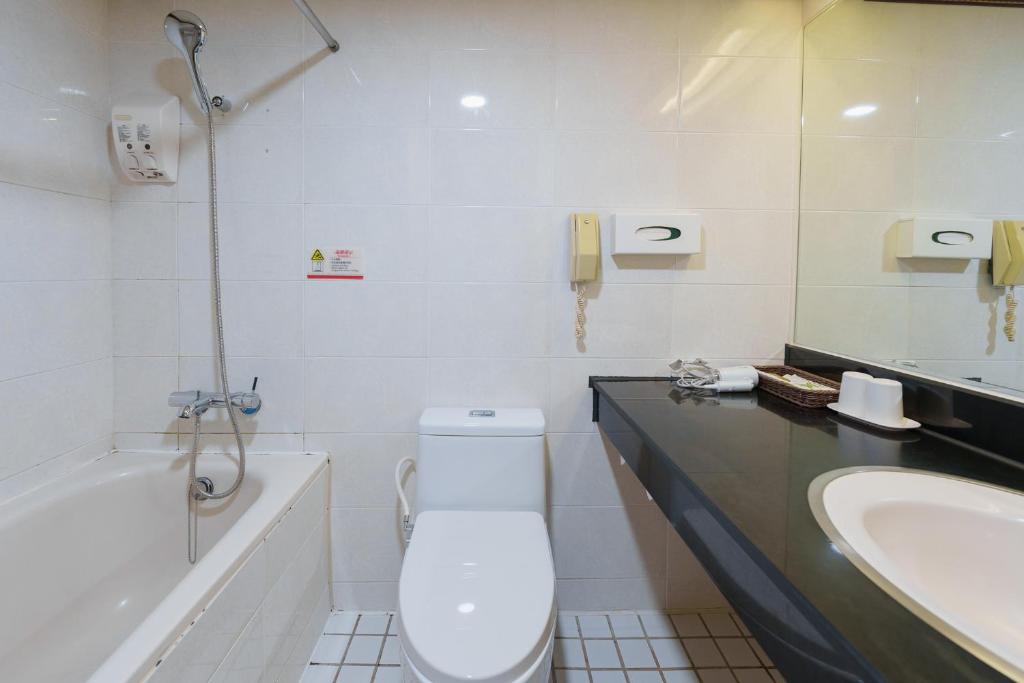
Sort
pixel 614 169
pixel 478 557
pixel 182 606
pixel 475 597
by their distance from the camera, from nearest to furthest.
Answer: pixel 182 606, pixel 475 597, pixel 478 557, pixel 614 169

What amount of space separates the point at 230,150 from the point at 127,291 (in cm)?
57

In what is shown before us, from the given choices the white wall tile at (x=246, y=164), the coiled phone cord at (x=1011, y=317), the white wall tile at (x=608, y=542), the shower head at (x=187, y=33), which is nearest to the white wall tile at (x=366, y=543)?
the white wall tile at (x=608, y=542)

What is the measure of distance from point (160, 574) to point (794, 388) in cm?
200

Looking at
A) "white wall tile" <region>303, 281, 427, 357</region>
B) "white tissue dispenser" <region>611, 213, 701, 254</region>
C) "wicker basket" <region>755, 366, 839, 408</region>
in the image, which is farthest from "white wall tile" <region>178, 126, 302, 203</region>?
"wicker basket" <region>755, 366, 839, 408</region>

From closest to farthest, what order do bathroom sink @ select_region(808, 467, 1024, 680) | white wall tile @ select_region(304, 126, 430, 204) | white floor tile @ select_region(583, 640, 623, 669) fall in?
bathroom sink @ select_region(808, 467, 1024, 680)
white floor tile @ select_region(583, 640, 623, 669)
white wall tile @ select_region(304, 126, 430, 204)

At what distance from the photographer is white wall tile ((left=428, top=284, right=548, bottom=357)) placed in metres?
1.53

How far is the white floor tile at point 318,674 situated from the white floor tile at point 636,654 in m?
0.87

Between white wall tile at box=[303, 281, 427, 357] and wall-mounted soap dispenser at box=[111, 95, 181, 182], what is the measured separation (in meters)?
0.59

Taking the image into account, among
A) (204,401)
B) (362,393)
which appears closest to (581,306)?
(362,393)

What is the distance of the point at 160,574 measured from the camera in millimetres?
1433

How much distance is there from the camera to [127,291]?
150 cm

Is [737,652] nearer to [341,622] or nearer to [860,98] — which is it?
[341,622]

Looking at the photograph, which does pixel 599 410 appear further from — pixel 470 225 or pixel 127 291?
pixel 127 291

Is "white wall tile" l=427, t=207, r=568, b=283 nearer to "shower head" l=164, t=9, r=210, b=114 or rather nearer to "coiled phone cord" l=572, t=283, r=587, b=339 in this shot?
"coiled phone cord" l=572, t=283, r=587, b=339
